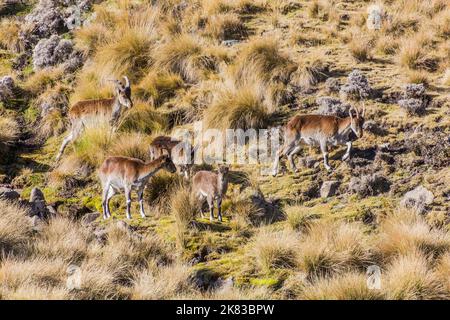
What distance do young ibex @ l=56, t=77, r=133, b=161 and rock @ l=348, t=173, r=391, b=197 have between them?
512 cm

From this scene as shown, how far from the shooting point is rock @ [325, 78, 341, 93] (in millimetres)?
13867

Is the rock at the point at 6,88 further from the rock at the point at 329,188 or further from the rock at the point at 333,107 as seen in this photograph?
the rock at the point at 329,188

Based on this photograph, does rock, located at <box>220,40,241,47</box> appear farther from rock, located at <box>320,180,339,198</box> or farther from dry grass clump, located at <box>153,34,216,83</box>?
rock, located at <box>320,180,339,198</box>

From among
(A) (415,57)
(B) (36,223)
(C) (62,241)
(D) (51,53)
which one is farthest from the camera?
(D) (51,53)

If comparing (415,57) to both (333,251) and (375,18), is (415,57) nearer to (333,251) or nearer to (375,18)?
(375,18)

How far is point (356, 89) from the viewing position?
13.4m

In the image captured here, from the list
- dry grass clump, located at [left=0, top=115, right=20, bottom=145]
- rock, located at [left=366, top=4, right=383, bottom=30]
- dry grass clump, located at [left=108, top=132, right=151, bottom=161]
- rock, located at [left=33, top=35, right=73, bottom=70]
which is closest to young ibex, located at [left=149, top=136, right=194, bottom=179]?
dry grass clump, located at [left=108, top=132, right=151, bottom=161]

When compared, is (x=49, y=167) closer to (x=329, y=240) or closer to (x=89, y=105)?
(x=89, y=105)

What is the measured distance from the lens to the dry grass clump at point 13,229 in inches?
372

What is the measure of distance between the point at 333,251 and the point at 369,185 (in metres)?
2.31

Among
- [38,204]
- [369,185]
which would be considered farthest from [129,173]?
[369,185]

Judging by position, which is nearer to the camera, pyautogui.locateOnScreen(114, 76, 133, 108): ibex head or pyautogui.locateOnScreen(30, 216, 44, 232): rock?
pyautogui.locateOnScreen(30, 216, 44, 232): rock

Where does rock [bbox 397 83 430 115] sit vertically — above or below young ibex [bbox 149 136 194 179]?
above
